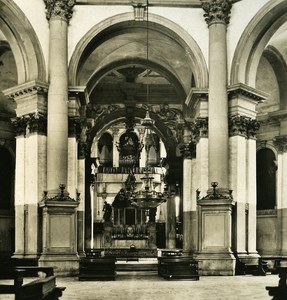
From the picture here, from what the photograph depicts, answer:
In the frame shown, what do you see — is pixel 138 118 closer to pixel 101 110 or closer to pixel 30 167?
pixel 101 110

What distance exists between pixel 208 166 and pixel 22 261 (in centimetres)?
526

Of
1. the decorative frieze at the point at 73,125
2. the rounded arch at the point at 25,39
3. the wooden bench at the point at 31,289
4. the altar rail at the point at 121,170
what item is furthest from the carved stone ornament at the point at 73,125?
the altar rail at the point at 121,170

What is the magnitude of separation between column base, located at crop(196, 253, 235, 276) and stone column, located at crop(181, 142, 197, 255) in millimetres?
4532

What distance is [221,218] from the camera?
54.2 feet

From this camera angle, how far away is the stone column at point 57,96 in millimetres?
16719

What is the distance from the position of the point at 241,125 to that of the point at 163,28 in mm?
3263

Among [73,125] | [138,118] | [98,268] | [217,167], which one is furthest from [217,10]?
[138,118]

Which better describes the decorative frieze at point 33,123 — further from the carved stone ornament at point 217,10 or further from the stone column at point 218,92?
the carved stone ornament at point 217,10

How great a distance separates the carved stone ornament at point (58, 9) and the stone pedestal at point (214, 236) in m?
5.72

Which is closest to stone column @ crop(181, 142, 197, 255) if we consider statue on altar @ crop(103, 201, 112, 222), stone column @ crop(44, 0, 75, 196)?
stone column @ crop(44, 0, 75, 196)

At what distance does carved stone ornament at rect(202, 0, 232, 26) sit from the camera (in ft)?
57.0

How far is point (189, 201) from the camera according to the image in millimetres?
22281

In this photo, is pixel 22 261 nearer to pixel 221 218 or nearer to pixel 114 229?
pixel 221 218

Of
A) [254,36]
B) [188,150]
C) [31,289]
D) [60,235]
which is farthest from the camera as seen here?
[188,150]
